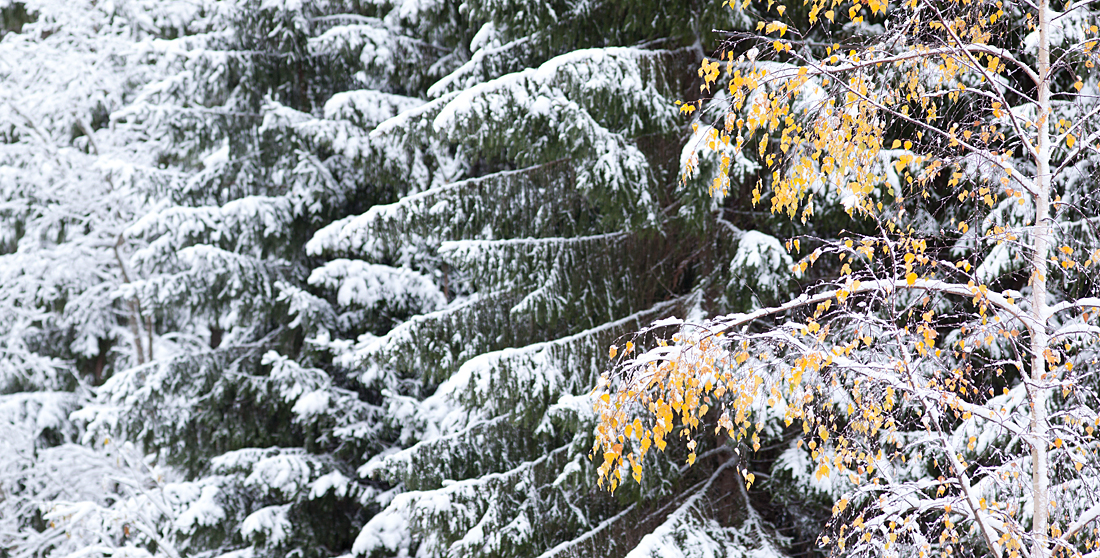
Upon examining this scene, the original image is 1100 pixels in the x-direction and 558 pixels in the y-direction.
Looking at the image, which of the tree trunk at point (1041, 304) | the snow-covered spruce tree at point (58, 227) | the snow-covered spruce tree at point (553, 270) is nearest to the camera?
the tree trunk at point (1041, 304)

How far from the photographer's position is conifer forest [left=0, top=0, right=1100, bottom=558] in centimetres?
309

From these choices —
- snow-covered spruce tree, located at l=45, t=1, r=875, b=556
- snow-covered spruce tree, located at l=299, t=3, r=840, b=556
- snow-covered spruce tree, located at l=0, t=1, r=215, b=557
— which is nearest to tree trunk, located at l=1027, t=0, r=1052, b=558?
snow-covered spruce tree, located at l=45, t=1, r=875, b=556

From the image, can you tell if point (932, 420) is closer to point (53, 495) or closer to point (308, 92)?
point (308, 92)

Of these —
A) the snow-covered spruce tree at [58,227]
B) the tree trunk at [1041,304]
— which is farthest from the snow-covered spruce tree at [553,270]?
the snow-covered spruce tree at [58,227]

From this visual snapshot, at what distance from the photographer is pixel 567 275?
5.96 m

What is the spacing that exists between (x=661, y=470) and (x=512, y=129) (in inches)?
92.6

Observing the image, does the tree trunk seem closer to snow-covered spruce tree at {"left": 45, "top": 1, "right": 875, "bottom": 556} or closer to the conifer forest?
the conifer forest

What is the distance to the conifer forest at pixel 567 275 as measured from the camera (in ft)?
10.1

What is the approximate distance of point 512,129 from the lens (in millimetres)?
5227

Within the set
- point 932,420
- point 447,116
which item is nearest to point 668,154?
point 447,116

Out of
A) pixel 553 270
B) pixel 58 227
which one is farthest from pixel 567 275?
pixel 58 227

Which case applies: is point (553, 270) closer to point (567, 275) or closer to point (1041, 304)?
point (567, 275)

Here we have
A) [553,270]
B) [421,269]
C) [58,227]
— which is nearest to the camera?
[553,270]

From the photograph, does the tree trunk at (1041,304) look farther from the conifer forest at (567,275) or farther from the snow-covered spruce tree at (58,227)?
the snow-covered spruce tree at (58,227)
